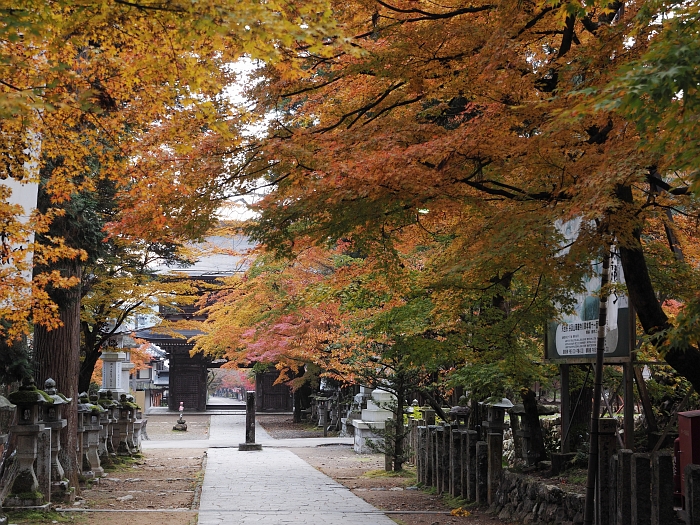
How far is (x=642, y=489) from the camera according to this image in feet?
22.9

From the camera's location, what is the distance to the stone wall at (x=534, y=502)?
29.1 ft

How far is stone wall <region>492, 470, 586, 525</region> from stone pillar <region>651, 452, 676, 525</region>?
1945 mm

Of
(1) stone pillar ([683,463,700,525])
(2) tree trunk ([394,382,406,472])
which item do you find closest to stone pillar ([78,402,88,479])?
(2) tree trunk ([394,382,406,472])

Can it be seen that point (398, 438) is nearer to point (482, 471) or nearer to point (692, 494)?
point (482, 471)

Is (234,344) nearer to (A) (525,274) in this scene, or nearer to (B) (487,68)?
(A) (525,274)

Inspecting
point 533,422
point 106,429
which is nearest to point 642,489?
point 533,422

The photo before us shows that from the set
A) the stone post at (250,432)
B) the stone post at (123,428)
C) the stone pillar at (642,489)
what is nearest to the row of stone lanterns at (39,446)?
the stone post at (123,428)

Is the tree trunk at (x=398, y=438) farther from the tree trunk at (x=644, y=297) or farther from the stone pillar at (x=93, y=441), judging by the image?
the tree trunk at (x=644, y=297)

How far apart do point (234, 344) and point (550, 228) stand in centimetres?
2163

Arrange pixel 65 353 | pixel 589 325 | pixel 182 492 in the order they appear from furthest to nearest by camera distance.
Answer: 1. pixel 182 492
2. pixel 65 353
3. pixel 589 325

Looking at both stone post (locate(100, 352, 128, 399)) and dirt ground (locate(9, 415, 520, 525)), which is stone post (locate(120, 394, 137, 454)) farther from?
stone post (locate(100, 352, 128, 399))

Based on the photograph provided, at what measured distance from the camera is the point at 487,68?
6.61m

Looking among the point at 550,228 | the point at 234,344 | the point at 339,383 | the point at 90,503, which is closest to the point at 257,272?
the point at 234,344

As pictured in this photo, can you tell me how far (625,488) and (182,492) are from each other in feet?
29.8
